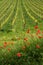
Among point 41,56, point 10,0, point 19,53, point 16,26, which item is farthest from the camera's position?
point 10,0

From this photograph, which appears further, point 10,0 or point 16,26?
point 10,0

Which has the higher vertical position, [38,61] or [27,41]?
[27,41]

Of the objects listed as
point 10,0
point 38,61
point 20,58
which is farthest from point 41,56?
point 10,0

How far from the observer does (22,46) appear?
482 inches

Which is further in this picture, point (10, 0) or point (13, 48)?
point (10, 0)

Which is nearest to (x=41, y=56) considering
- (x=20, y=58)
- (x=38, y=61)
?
(x=38, y=61)

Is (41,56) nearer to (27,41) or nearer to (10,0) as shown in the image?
(27,41)

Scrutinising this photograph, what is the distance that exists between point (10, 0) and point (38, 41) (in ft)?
125

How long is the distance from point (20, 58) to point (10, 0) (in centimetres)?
3893

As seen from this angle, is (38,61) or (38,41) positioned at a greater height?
(38,41)

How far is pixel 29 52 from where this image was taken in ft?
40.0

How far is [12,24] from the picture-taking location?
81.5ft

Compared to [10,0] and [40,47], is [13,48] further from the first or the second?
[10,0]

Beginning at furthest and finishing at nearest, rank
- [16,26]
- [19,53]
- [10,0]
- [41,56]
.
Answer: [10,0] < [16,26] < [41,56] < [19,53]
